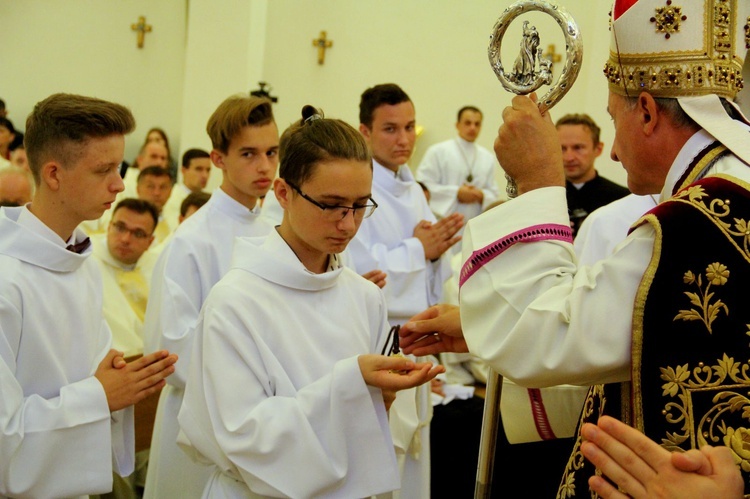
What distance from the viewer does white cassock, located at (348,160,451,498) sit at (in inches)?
158

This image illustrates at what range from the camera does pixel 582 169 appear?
6.53 m

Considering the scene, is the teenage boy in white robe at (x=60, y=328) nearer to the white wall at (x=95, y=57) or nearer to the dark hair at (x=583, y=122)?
the dark hair at (x=583, y=122)

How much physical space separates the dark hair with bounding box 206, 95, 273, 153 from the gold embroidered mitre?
7.32 ft

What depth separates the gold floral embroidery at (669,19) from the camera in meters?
2.02

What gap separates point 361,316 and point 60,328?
3.20ft

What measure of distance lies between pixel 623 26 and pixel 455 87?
998 cm

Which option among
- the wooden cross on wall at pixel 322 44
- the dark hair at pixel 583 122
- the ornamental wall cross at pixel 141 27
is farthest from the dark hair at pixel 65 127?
the ornamental wall cross at pixel 141 27

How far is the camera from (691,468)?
1.57m

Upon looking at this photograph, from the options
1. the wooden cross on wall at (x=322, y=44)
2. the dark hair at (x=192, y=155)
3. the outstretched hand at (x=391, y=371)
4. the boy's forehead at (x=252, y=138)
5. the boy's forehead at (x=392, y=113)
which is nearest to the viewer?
the outstretched hand at (x=391, y=371)

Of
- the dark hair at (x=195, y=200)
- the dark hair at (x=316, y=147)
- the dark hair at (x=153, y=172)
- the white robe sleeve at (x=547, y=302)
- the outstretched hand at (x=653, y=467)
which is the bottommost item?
the dark hair at (x=153, y=172)

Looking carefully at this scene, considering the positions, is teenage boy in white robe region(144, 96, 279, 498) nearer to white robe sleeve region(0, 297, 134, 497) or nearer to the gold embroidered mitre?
white robe sleeve region(0, 297, 134, 497)

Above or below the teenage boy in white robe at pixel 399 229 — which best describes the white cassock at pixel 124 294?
below

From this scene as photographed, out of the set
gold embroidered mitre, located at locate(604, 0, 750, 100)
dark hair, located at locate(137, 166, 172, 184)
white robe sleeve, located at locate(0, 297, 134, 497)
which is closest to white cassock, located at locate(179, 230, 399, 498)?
white robe sleeve, located at locate(0, 297, 134, 497)

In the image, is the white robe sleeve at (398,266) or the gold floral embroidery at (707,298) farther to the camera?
the white robe sleeve at (398,266)
